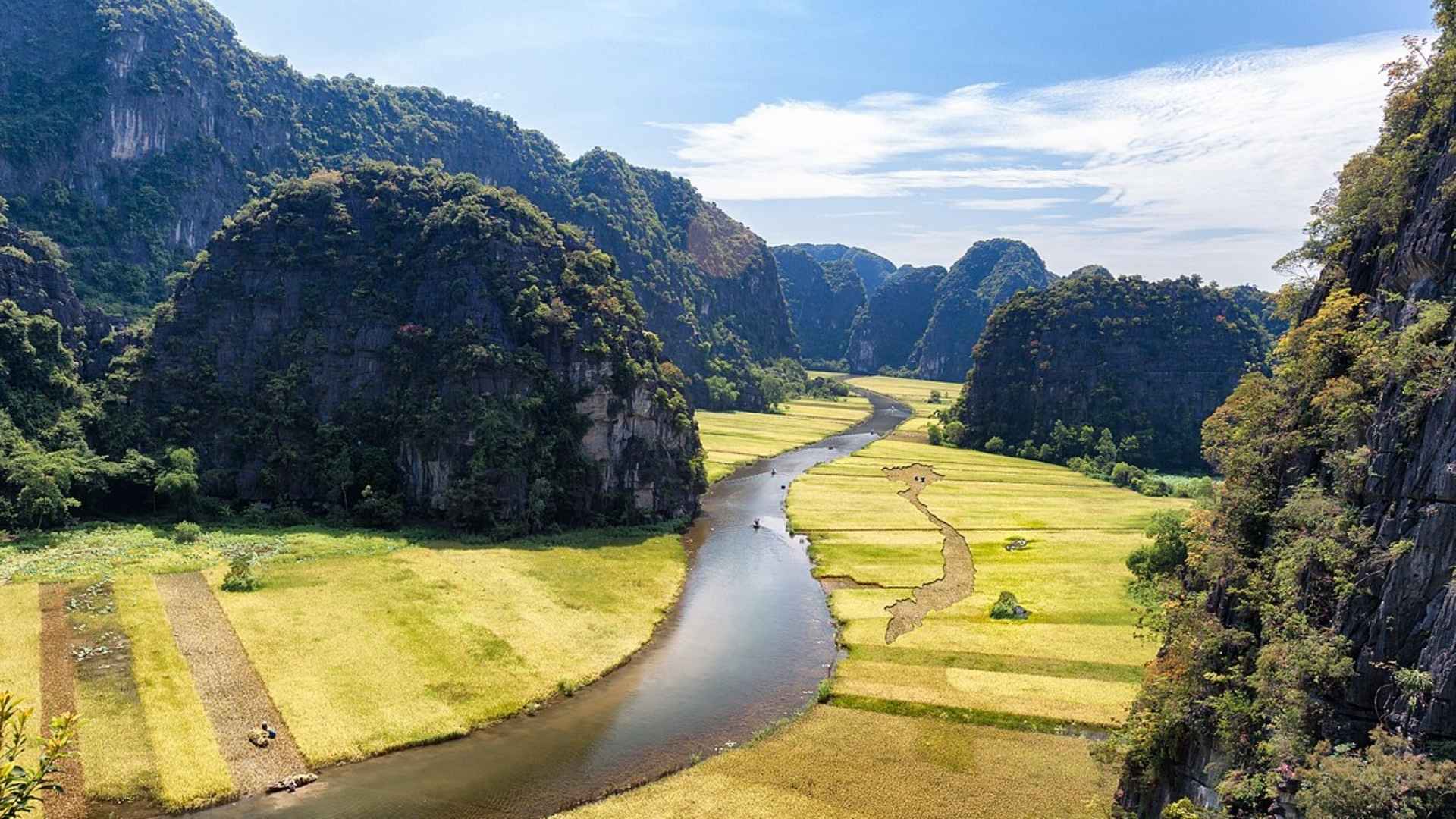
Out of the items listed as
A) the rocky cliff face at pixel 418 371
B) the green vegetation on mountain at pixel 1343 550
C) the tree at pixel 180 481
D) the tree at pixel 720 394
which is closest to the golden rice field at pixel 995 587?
the green vegetation on mountain at pixel 1343 550

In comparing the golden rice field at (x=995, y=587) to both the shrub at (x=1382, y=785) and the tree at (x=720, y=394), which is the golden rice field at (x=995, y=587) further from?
the tree at (x=720, y=394)

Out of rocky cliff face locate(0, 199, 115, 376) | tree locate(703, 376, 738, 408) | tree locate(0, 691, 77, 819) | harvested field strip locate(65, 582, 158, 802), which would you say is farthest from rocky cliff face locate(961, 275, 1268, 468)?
tree locate(0, 691, 77, 819)

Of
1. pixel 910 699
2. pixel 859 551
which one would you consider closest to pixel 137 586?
pixel 910 699

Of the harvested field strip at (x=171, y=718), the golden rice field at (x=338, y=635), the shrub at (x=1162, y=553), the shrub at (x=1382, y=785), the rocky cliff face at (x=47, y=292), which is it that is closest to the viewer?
the shrub at (x=1382, y=785)

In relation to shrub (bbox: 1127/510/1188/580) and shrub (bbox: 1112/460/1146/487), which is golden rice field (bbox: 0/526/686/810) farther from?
shrub (bbox: 1112/460/1146/487)

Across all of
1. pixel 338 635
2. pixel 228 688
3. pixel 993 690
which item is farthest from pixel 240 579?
pixel 993 690

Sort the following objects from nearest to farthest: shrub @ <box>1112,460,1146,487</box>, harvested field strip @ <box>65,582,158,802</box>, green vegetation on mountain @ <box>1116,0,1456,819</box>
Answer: green vegetation on mountain @ <box>1116,0,1456,819</box>, harvested field strip @ <box>65,582,158,802</box>, shrub @ <box>1112,460,1146,487</box>

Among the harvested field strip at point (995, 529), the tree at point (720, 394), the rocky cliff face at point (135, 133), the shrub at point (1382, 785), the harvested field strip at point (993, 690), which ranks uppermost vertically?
the rocky cliff face at point (135, 133)

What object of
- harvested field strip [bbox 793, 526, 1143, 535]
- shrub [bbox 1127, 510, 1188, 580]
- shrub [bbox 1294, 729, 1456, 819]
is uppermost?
shrub [bbox 1294, 729, 1456, 819]
